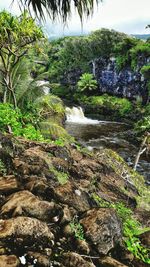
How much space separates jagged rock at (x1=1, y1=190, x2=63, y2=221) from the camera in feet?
18.1

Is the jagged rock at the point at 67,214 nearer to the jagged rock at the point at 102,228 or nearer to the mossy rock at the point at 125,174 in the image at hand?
the jagged rock at the point at 102,228

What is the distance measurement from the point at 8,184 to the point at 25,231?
1.55 metres

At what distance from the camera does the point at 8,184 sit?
636 cm

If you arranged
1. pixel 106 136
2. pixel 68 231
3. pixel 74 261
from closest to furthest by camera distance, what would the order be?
pixel 74 261, pixel 68 231, pixel 106 136

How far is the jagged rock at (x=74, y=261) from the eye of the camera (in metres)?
4.74

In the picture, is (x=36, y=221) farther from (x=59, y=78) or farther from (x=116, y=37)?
(x=59, y=78)

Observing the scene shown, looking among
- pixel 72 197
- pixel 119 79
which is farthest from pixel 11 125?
pixel 119 79

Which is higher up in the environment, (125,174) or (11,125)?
(11,125)

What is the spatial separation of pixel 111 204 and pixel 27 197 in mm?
3499

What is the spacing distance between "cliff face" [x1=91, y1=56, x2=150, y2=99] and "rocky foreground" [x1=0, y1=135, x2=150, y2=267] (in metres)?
43.1

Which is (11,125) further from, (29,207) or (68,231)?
(68,231)

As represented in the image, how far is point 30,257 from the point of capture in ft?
14.9

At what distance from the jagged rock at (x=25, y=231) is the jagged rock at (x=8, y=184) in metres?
1.09

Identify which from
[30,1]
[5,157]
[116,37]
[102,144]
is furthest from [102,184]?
[116,37]
